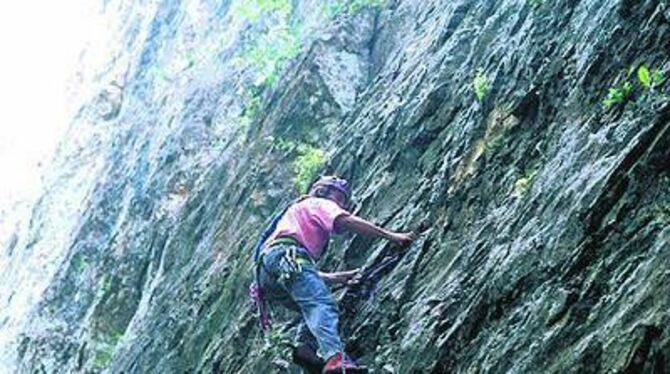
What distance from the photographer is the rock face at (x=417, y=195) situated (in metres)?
5.18

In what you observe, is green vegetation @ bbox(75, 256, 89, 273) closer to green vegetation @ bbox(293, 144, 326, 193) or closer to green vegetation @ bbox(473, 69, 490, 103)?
green vegetation @ bbox(293, 144, 326, 193)

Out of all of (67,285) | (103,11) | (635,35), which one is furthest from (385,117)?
(103,11)

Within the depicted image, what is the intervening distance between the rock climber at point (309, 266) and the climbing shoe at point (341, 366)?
2 cm

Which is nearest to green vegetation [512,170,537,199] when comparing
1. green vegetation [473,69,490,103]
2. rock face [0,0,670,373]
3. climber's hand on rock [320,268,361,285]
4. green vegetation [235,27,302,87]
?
rock face [0,0,670,373]

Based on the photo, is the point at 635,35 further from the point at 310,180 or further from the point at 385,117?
the point at 310,180

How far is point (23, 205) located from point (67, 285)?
34.1 ft

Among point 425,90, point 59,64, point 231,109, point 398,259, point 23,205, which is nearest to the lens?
point 398,259

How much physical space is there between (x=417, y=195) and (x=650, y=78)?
2889mm

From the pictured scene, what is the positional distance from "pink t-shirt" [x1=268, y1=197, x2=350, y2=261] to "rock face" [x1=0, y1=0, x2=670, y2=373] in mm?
549

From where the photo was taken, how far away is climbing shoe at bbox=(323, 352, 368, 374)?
670 centimetres

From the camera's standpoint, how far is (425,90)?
915 centimetres

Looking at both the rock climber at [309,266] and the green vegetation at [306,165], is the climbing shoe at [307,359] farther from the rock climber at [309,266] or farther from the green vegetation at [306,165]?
the green vegetation at [306,165]

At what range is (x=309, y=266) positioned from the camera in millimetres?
7559

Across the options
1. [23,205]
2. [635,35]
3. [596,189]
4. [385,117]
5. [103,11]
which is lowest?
[23,205]
